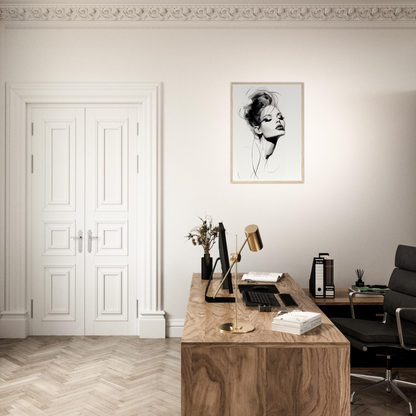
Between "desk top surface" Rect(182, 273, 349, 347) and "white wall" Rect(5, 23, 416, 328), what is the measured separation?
4.78 ft

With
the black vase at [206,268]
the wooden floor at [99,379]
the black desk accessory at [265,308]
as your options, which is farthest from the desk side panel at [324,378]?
the black vase at [206,268]

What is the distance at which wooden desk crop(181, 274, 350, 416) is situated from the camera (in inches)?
73.4

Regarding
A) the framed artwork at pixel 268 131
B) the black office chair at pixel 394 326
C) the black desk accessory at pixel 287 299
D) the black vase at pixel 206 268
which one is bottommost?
the black office chair at pixel 394 326

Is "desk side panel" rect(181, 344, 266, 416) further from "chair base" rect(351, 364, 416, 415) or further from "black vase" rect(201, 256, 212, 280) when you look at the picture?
"black vase" rect(201, 256, 212, 280)

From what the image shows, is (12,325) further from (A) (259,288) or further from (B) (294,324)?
(B) (294,324)

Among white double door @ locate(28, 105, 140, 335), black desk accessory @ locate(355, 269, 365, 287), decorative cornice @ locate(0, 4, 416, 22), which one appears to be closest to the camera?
black desk accessory @ locate(355, 269, 365, 287)

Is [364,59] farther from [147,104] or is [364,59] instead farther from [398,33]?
[147,104]

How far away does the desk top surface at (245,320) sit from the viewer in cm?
189

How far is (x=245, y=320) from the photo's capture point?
7.30ft

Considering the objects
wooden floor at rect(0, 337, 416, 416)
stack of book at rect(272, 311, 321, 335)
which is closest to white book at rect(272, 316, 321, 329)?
stack of book at rect(272, 311, 321, 335)

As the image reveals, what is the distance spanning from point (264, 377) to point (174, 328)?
237cm

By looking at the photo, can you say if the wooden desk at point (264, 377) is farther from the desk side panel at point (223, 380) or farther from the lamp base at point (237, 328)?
the lamp base at point (237, 328)

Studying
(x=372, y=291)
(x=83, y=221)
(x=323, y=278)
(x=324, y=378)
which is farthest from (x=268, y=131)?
(x=324, y=378)

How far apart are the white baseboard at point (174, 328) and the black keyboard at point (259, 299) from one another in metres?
1.58
